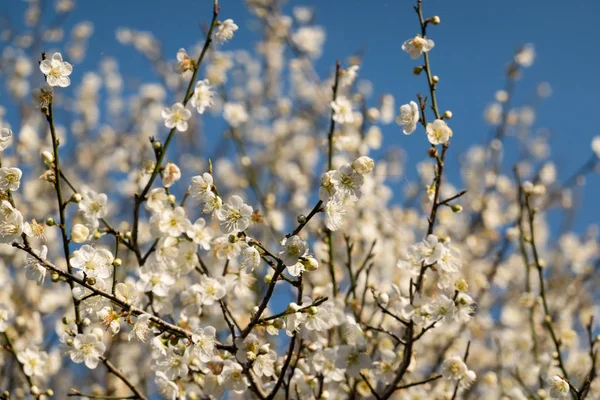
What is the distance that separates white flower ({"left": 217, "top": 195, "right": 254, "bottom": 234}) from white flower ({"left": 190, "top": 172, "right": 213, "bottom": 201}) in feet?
0.35

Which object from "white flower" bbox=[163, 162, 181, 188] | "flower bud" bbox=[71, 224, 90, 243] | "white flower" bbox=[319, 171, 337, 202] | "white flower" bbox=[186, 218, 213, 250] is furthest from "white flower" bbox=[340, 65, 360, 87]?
"flower bud" bbox=[71, 224, 90, 243]

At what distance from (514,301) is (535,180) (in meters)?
2.50

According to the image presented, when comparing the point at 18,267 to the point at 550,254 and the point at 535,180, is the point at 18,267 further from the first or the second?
the point at 550,254

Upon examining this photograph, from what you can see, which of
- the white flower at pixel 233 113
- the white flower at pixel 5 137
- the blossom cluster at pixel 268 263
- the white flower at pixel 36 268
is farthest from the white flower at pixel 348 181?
the white flower at pixel 233 113

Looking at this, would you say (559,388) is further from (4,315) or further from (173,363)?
(4,315)

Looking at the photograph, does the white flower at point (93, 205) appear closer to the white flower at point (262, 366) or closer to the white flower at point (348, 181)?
the white flower at point (262, 366)

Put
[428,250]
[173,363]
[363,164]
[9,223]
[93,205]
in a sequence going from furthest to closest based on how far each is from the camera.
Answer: [93,205] → [428,250] → [173,363] → [9,223] → [363,164]

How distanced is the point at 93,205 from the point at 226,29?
1.05m

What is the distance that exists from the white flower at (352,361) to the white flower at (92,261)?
96 centimetres

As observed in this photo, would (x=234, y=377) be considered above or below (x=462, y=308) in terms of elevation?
below

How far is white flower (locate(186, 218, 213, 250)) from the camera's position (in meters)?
2.51

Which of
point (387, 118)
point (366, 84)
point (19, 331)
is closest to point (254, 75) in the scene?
point (366, 84)

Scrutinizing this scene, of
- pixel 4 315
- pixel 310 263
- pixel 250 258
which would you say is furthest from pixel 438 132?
pixel 4 315

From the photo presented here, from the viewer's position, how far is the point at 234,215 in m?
2.30
